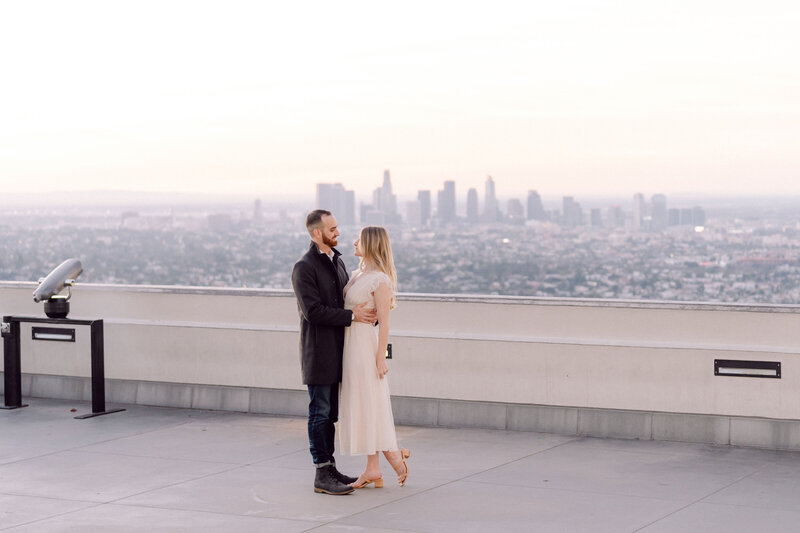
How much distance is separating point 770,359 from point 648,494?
2.24 meters

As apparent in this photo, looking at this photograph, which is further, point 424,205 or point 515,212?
point 515,212

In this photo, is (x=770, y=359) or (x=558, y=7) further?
(x=558, y=7)

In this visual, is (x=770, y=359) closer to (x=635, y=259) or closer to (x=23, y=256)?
(x=635, y=259)

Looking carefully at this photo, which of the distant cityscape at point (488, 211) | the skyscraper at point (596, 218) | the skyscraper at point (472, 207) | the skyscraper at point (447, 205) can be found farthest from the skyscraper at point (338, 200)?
the skyscraper at point (596, 218)

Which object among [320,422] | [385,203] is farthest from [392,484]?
[385,203]

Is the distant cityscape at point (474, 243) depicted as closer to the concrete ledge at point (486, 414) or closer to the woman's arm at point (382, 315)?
the concrete ledge at point (486, 414)

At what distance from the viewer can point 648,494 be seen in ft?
24.0

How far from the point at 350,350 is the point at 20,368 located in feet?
18.0

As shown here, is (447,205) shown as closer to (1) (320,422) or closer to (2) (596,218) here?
(2) (596,218)

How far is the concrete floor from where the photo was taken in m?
6.59

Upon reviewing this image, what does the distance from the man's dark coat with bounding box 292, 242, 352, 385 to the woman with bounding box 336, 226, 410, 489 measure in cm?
8

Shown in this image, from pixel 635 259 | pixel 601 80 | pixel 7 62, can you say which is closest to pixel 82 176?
pixel 7 62

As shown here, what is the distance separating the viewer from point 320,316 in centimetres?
729

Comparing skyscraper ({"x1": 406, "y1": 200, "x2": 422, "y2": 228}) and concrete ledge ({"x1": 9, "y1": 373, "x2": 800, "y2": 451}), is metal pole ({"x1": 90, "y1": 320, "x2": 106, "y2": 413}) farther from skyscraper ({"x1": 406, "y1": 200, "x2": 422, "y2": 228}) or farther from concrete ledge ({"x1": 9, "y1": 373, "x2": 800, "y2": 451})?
skyscraper ({"x1": 406, "y1": 200, "x2": 422, "y2": 228})
